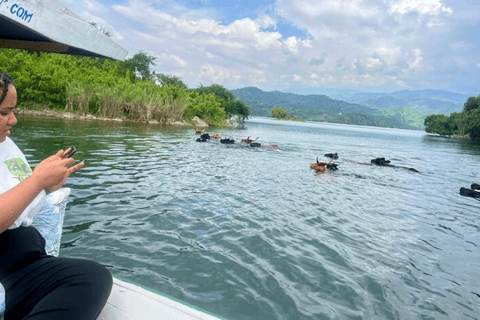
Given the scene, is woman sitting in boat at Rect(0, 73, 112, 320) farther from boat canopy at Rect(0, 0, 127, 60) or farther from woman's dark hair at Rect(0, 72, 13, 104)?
boat canopy at Rect(0, 0, 127, 60)

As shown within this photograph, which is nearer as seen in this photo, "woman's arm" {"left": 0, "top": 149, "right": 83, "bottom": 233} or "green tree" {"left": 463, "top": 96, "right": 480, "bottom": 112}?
"woman's arm" {"left": 0, "top": 149, "right": 83, "bottom": 233}

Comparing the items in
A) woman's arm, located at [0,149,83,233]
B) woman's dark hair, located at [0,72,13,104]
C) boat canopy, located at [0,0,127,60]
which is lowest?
woman's arm, located at [0,149,83,233]

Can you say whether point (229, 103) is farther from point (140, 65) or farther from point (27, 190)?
point (27, 190)

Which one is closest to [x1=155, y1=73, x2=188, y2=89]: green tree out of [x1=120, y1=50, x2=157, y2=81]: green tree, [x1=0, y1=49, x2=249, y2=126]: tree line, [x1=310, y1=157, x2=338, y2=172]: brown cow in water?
[x1=120, y1=50, x2=157, y2=81]: green tree

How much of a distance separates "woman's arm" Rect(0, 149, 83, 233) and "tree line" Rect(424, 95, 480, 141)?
85.0 metres

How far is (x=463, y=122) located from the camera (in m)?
77.6

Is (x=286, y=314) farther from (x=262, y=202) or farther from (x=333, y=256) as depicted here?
(x=262, y=202)

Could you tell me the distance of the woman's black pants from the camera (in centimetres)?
→ 167

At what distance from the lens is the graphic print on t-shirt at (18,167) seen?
1.90 m

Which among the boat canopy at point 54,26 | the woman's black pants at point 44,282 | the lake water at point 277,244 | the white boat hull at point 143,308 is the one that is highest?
the boat canopy at point 54,26

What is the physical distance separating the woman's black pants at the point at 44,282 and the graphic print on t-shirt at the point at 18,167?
1.14ft

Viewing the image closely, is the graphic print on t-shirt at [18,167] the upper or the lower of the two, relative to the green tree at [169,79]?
lower

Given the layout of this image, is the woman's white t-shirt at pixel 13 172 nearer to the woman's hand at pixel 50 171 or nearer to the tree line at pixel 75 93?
the woman's hand at pixel 50 171

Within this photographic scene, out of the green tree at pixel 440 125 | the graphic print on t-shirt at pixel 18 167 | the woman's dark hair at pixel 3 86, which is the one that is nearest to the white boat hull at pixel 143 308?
the graphic print on t-shirt at pixel 18 167
